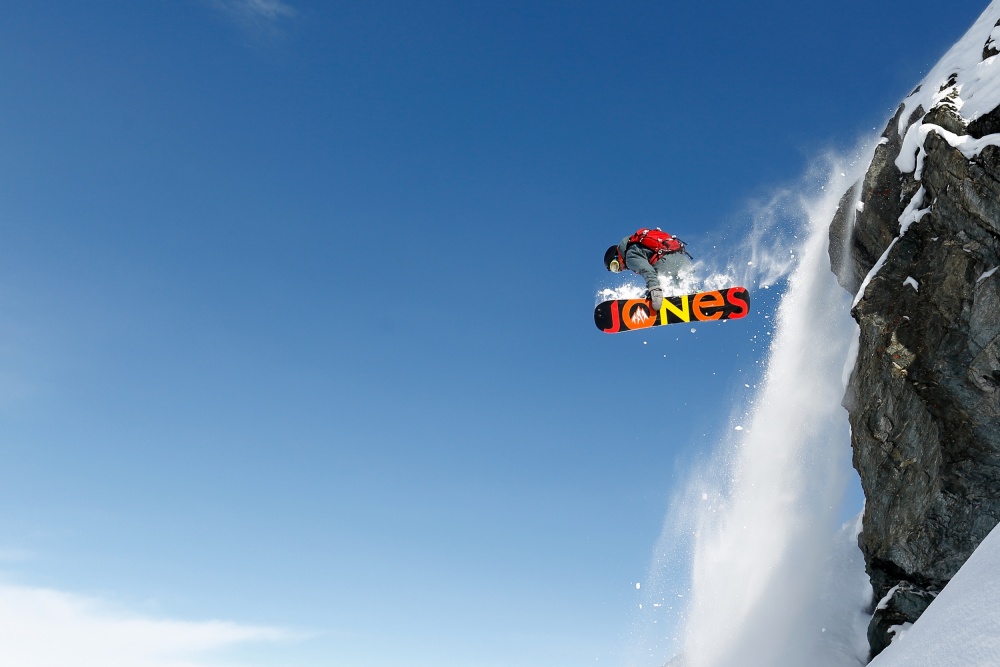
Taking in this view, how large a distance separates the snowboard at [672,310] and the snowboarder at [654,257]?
0.28 metres

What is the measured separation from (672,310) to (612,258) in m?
1.91

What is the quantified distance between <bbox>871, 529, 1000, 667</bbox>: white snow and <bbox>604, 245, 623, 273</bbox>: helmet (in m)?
10.6

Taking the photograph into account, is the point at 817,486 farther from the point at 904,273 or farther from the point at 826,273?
the point at 904,273

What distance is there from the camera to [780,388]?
22.3 meters

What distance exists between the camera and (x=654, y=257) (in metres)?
16.8

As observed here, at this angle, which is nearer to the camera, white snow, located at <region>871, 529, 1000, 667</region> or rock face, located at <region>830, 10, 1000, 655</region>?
white snow, located at <region>871, 529, 1000, 667</region>

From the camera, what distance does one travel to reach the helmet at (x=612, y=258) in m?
17.3

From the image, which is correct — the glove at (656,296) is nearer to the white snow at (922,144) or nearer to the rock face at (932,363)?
the rock face at (932,363)

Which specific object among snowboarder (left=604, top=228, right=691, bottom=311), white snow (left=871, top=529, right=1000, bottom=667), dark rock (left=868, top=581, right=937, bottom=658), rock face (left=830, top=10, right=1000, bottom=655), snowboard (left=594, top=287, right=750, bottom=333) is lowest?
white snow (left=871, top=529, right=1000, bottom=667)

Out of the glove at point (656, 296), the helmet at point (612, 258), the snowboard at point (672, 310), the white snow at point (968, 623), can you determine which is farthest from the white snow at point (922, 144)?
the white snow at point (968, 623)

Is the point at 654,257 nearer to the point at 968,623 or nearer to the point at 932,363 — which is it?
the point at 932,363

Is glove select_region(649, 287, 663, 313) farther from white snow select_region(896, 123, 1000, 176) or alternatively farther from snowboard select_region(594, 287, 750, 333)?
white snow select_region(896, 123, 1000, 176)

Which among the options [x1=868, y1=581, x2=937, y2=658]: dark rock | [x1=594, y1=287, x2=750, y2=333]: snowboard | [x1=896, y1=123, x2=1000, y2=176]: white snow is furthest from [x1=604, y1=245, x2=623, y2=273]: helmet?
[x1=868, y1=581, x2=937, y2=658]: dark rock

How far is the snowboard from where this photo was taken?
17312 millimetres
